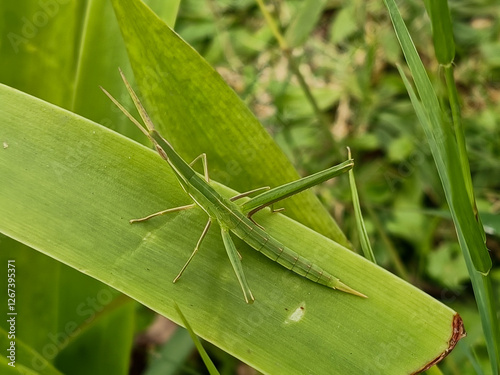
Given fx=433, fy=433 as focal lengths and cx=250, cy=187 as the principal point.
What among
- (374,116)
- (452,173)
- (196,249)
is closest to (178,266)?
(196,249)

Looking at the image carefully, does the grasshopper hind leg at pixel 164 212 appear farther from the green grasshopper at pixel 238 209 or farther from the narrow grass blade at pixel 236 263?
the narrow grass blade at pixel 236 263

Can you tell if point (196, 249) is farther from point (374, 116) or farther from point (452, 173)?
point (374, 116)

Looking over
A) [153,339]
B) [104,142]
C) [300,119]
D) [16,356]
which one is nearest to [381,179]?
[300,119]

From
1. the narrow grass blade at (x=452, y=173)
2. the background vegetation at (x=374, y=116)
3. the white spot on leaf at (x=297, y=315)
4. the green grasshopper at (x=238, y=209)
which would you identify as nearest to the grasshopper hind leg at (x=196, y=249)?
the green grasshopper at (x=238, y=209)

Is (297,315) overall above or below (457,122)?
below

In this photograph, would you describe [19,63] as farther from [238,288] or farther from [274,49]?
[274,49]
